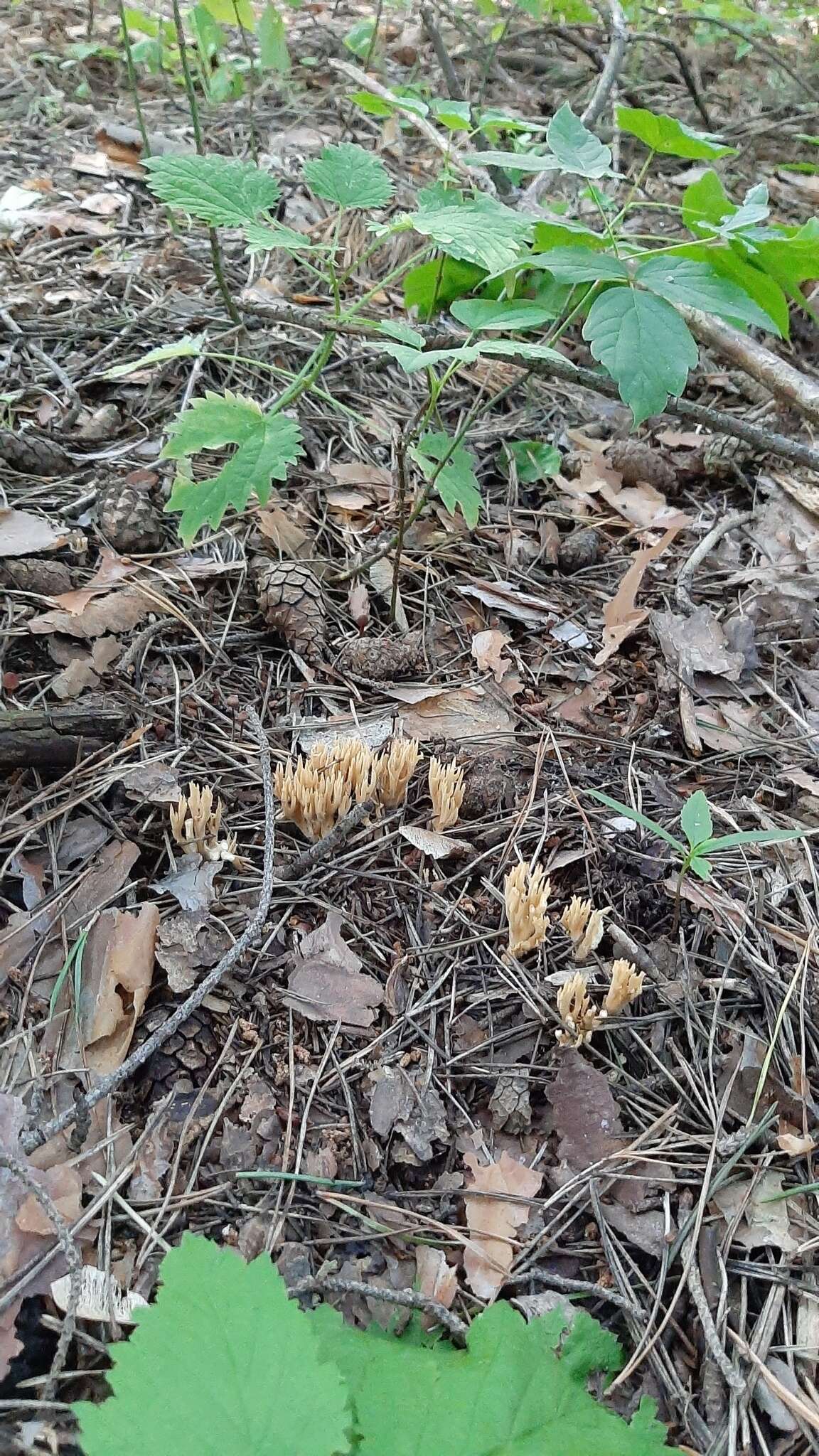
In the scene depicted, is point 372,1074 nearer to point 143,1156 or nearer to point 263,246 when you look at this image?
point 143,1156

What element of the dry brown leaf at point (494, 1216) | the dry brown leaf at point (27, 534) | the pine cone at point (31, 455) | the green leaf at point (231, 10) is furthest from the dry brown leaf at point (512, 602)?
the green leaf at point (231, 10)

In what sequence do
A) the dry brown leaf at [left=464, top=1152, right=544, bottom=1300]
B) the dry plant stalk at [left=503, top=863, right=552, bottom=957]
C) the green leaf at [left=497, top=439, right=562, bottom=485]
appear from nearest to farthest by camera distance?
the dry brown leaf at [left=464, top=1152, right=544, bottom=1300]
the dry plant stalk at [left=503, top=863, right=552, bottom=957]
the green leaf at [left=497, top=439, right=562, bottom=485]

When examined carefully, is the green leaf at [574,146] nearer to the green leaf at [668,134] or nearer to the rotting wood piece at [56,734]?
the green leaf at [668,134]

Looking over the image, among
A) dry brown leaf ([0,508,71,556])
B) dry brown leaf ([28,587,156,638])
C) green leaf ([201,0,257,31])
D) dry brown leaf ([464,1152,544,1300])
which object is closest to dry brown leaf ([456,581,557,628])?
dry brown leaf ([28,587,156,638])

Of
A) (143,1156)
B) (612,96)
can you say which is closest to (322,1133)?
(143,1156)

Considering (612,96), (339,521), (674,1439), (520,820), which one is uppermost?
(612,96)

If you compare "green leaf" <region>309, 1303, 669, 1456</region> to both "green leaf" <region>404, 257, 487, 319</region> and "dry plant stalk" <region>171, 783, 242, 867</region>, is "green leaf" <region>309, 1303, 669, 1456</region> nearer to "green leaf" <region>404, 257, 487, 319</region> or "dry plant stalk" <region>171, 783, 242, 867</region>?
"dry plant stalk" <region>171, 783, 242, 867</region>
